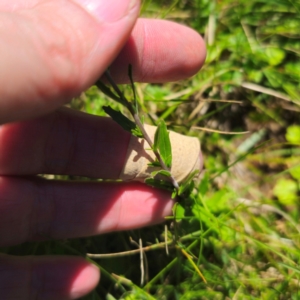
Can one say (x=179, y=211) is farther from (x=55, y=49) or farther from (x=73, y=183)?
(x=55, y=49)

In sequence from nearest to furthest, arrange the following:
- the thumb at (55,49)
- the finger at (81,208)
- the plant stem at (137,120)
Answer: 1. the thumb at (55,49)
2. the plant stem at (137,120)
3. the finger at (81,208)

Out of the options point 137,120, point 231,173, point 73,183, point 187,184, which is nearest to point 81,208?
point 73,183

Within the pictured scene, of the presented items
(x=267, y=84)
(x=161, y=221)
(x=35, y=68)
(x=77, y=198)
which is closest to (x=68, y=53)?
(x=35, y=68)

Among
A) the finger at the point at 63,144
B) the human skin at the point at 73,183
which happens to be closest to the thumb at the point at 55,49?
the human skin at the point at 73,183

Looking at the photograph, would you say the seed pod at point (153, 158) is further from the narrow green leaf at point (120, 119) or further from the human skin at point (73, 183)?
the narrow green leaf at point (120, 119)

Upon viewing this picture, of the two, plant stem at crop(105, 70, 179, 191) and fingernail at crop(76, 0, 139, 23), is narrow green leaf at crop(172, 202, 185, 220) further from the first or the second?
fingernail at crop(76, 0, 139, 23)

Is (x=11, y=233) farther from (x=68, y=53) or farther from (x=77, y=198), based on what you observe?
(x=68, y=53)

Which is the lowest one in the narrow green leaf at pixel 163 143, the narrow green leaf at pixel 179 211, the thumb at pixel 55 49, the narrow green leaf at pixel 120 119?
the narrow green leaf at pixel 179 211

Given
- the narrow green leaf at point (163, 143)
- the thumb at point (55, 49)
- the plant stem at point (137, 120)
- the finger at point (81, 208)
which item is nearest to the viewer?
the thumb at point (55, 49)
